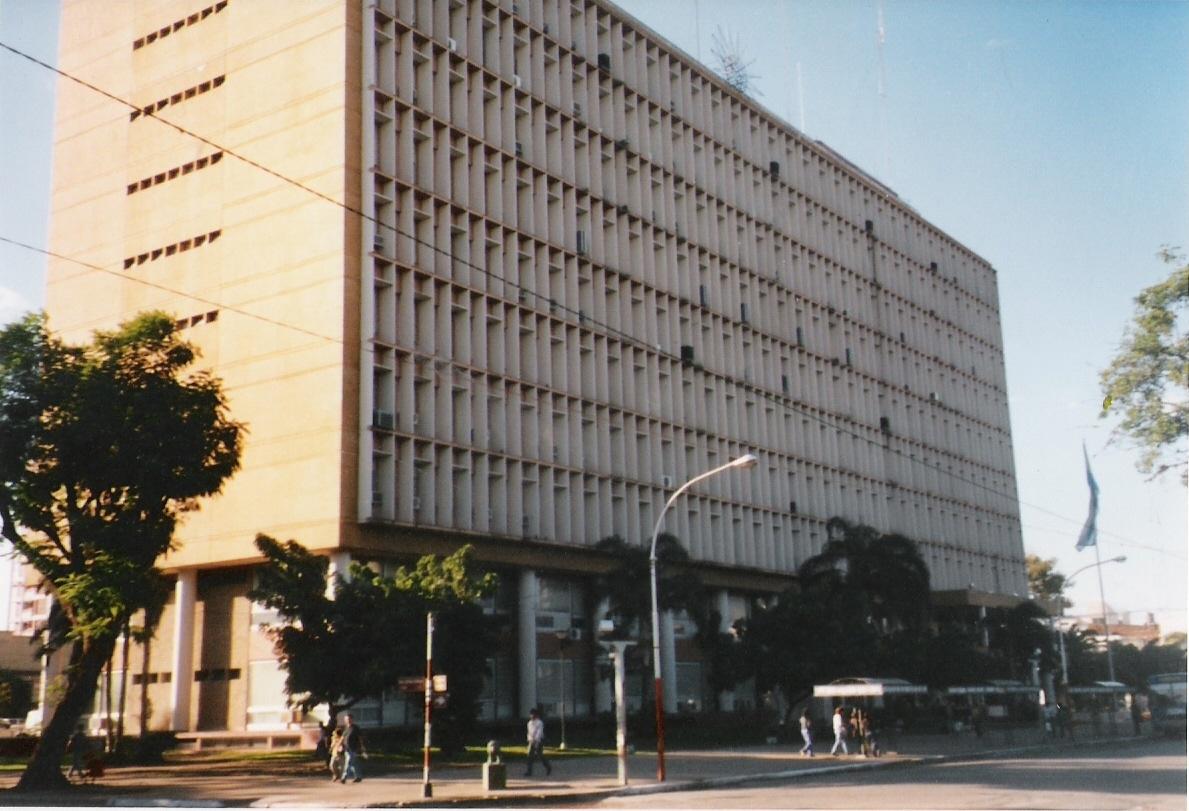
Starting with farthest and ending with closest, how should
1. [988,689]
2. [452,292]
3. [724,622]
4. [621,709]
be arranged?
[724,622], [988,689], [452,292], [621,709]

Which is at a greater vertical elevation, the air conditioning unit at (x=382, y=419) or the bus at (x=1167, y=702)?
the air conditioning unit at (x=382, y=419)

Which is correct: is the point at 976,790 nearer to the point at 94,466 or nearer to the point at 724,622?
the point at 94,466

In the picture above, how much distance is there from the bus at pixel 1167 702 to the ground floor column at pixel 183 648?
44.7 meters

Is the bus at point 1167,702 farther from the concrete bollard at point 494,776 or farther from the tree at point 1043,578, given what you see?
the tree at point 1043,578

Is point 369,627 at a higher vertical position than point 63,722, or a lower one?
higher

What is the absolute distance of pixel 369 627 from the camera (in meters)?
39.9

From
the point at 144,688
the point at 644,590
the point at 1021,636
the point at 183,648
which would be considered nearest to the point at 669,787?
the point at 644,590

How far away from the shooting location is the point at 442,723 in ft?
144

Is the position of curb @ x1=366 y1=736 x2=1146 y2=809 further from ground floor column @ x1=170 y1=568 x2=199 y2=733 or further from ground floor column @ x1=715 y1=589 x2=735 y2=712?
ground floor column @ x1=170 y1=568 x2=199 y2=733

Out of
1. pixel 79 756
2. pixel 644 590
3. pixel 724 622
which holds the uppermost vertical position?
pixel 644 590

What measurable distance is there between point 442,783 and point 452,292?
27.7 meters

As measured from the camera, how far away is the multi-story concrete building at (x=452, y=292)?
51781 millimetres

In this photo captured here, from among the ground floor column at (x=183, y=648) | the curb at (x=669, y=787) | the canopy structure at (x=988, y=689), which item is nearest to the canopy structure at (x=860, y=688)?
the curb at (x=669, y=787)

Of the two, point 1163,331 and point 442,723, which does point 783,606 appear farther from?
point 1163,331
